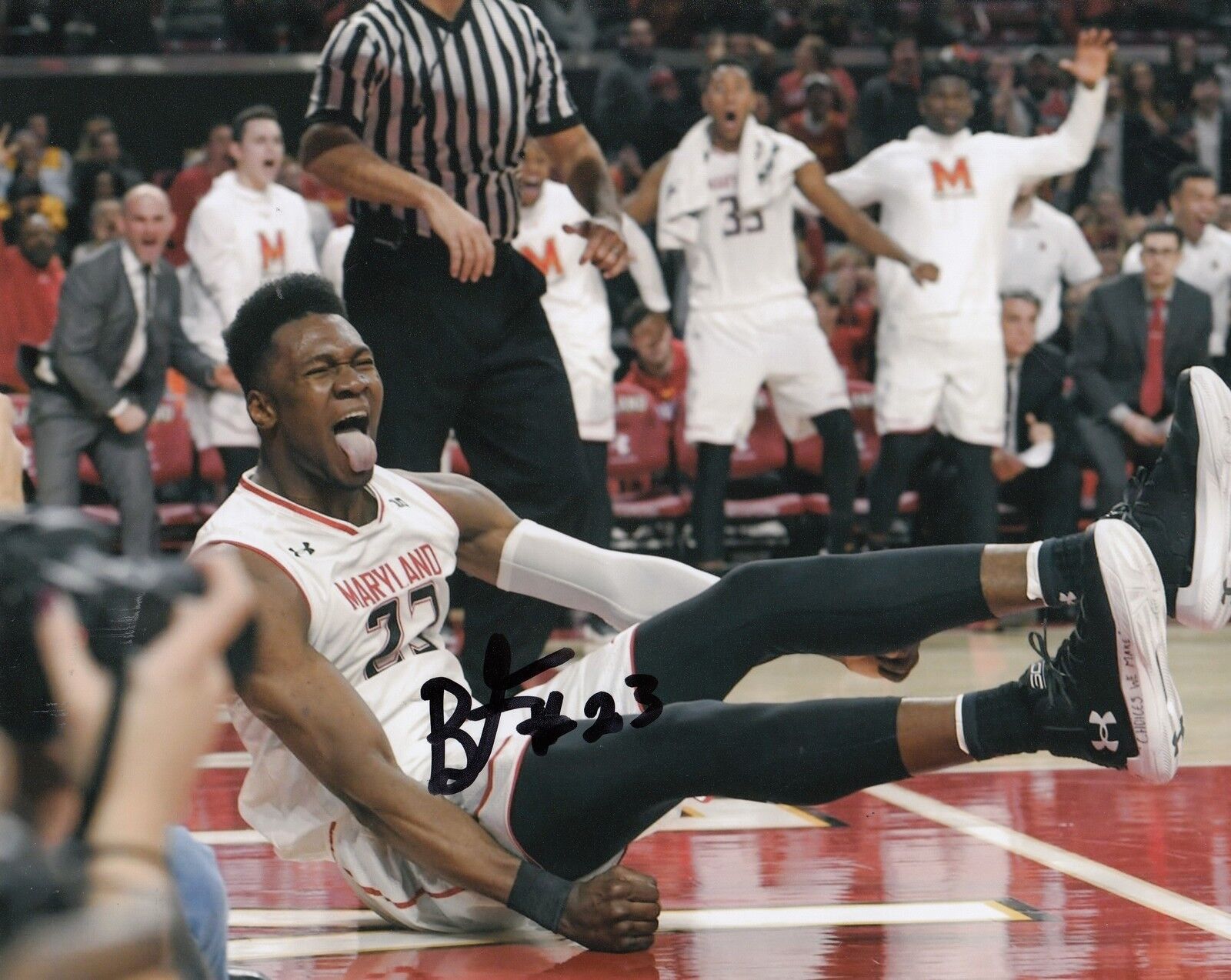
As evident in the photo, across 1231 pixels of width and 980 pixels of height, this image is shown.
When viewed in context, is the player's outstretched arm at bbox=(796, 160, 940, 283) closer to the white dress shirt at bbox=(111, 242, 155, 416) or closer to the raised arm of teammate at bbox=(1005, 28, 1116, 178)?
the raised arm of teammate at bbox=(1005, 28, 1116, 178)

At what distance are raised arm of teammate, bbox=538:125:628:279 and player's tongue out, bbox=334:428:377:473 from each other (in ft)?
3.77

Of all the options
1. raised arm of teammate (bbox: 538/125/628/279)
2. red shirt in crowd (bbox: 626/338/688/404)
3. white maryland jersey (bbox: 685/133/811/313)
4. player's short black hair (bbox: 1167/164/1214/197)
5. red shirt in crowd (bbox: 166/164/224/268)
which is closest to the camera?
raised arm of teammate (bbox: 538/125/628/279)

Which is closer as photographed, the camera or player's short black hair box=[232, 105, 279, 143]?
the camera

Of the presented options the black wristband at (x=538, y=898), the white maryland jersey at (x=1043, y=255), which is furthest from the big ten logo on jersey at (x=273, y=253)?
the black wristband at (x=538, y=898)

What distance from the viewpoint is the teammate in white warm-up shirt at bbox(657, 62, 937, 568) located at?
7.95 meters

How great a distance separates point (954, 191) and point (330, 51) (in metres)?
4.30

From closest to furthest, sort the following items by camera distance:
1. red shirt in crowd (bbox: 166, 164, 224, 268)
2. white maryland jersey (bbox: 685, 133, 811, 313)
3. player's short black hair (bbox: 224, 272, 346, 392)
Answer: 1. player's short black hair (bbox: 224, 272, 346, 392)
2. white maryland jersey (bbox: 685, 133, 811, 313)
3. red shirt in crowd (bbox: 166, 164, 224, 268)

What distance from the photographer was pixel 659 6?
12.9m

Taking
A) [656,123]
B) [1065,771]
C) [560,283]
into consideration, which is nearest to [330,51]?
[1065,771]

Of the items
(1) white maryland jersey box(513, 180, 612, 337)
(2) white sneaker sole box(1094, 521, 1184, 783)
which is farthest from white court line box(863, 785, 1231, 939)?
(1) white maryland jersey box(513, 180, 612, 337)

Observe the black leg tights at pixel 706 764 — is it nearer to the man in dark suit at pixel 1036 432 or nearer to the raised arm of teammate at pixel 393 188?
the raised arm of teammate at pixel 393 188

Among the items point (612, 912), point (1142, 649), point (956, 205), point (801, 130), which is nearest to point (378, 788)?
point (612, 912)

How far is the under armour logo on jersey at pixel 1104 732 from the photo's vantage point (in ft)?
9.38

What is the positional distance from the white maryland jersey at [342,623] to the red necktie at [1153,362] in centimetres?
580
